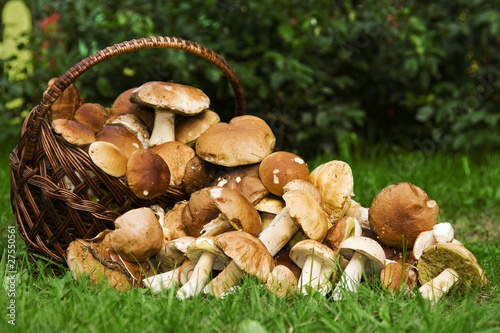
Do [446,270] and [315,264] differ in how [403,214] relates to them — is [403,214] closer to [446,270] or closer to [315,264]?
[446,270]

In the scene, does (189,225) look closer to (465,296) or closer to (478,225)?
(465,296)

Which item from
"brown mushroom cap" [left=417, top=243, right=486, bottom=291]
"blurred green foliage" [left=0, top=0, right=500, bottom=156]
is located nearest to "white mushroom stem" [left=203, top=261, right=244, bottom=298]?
"brown mushroom cap" [left=417, top=243, right=486, bottom=291]

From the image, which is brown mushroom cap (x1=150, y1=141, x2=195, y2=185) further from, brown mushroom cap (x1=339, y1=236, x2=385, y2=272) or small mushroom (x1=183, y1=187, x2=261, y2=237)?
brown mushroom cap (x1=339, y1=236, x2=385, y2=272)

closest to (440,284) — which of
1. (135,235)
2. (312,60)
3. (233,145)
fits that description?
(233,145)

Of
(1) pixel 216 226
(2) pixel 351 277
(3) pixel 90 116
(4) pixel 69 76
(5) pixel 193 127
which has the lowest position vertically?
(2) pixel 351 277

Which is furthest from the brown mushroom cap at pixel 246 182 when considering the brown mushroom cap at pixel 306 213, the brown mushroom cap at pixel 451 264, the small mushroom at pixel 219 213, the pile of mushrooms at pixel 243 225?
the brown mushroom cap at pixel 451 264
